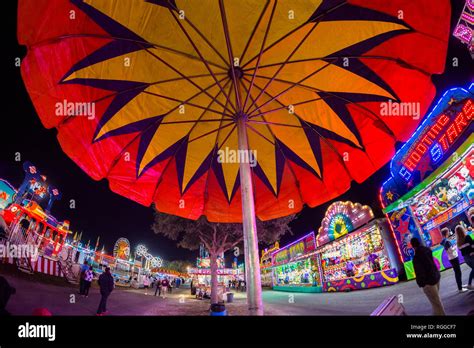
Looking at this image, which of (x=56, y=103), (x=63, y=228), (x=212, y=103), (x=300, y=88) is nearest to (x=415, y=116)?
(x=300, y=88)

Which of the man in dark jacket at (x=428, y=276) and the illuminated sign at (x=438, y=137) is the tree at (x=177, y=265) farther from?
the man in dark jacket at (x=428, y=276)

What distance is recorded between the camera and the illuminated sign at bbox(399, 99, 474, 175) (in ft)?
41.0

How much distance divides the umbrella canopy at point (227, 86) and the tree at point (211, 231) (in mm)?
12690

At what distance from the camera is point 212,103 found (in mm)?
5688

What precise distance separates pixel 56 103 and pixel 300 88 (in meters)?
4.74

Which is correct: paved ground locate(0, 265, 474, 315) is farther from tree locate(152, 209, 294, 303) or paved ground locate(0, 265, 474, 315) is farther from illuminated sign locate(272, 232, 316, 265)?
illuminated sign locate(272, 232, 316, 265)

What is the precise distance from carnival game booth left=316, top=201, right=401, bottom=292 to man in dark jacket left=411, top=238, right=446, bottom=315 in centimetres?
1533

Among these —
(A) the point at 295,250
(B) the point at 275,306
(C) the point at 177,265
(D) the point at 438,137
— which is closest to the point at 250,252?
(B) the point at 275,306

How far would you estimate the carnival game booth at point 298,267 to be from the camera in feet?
93.2

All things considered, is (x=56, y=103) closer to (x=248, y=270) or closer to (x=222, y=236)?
(x=248, y=270)

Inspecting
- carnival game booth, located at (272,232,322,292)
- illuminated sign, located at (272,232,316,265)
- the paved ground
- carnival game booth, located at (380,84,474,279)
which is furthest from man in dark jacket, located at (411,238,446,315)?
illuminated sign, located at (272,232,316,265)

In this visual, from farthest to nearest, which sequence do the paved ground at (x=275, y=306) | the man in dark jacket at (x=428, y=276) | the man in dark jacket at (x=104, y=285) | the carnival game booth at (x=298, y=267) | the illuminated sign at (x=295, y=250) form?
the illuminated sign at (x=295, y=250) < the carnival game booth at (x=298, y=267) < the man in dark jacket at (x=104, y=285) < the paved ground at (x=275, y=306) < the man in dark jacket at (x=428, y=276)

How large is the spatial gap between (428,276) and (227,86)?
5446mm

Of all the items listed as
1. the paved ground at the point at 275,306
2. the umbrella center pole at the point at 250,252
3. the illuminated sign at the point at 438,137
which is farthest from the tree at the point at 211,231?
the umbrella center pole at the point at 250,252
